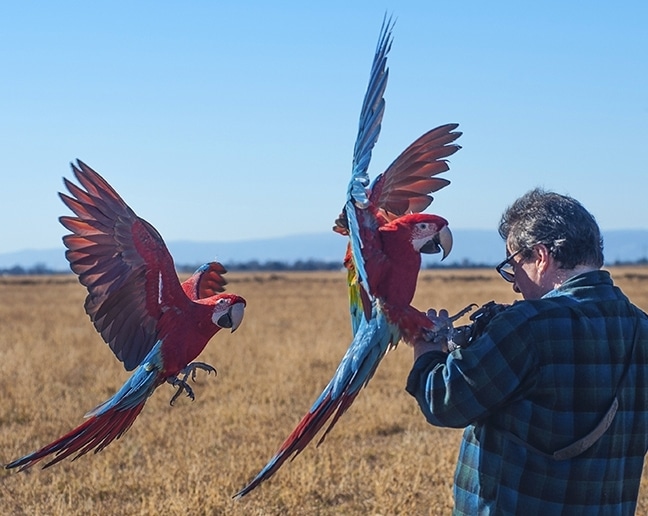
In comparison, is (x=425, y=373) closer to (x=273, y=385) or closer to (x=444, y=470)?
(x=444, y=470)

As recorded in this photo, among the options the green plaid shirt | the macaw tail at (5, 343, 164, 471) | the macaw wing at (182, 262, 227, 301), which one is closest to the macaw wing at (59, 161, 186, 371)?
the macaw tail at (5, 343, 164, 471)

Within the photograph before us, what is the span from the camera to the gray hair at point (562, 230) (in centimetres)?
249

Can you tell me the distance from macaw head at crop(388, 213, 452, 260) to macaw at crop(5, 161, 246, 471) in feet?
1.95

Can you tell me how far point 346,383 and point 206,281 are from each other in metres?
0.93

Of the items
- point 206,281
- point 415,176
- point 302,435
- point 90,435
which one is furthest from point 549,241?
point 90,435

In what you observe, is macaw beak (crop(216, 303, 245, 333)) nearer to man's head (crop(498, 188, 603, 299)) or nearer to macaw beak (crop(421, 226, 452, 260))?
macaw beak (crop(421, 226, 452, 260))

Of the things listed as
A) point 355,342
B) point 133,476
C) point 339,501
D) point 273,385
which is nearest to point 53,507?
point 133,476

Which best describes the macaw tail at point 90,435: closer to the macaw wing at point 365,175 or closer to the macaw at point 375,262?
the macaw at point 375,262

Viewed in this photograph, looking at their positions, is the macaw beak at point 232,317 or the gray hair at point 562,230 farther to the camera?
the macaw beak at point 232,317

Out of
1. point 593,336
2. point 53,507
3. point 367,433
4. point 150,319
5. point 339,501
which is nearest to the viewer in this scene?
point 593,336

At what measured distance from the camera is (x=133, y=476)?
5656 mm

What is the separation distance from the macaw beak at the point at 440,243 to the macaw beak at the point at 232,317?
0.63 metres

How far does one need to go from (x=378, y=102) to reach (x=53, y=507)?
3509 mm

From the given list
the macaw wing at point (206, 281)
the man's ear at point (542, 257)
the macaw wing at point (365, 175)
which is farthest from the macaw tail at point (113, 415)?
the man's ear at point (542, 257)
